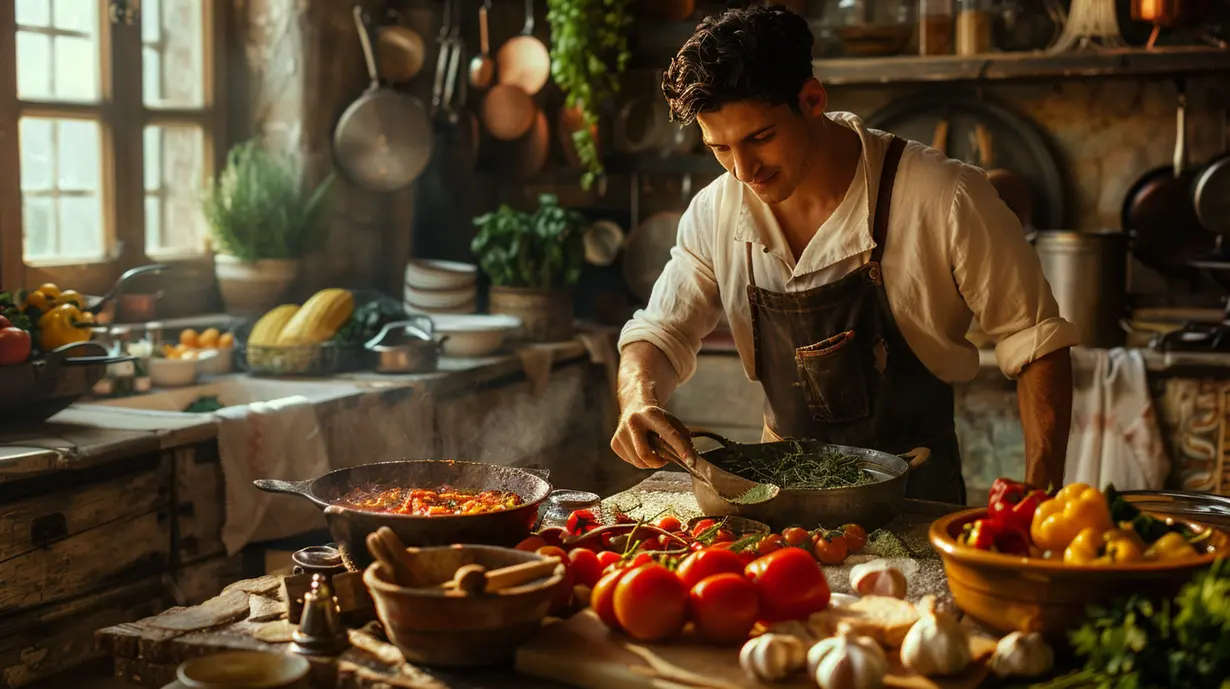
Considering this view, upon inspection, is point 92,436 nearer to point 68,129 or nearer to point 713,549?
point 68,129

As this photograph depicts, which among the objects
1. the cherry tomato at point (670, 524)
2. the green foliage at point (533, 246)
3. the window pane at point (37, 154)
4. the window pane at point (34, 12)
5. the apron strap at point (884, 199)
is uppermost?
the window pane at point (34, 12)

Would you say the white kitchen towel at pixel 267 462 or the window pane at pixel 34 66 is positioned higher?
the window pane at pixel 34 66

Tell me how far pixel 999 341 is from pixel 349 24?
3.61m

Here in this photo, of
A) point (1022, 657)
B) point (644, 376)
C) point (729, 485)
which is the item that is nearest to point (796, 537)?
point (729, 485)

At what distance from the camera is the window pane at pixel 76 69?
4672mm

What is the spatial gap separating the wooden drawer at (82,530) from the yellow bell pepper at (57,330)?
0.42m

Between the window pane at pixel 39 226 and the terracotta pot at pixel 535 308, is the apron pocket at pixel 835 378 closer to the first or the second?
the terracotta pot at pixel 535 308

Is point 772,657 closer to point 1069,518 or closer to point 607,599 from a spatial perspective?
point 607,599

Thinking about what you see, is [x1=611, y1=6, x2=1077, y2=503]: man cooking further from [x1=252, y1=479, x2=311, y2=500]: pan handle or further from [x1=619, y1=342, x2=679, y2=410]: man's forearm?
[x1=252, y1=479, x2=311, y2=500]: pan handle

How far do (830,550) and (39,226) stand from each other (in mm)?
3541

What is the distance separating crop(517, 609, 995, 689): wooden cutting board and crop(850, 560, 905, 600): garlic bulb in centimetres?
20

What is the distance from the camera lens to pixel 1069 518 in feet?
5.99

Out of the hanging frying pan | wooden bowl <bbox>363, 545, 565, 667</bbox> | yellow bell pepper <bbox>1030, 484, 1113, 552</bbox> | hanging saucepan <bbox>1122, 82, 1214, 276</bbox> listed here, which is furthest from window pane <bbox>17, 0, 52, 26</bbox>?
hanging saucepan <bbox>1122, 82, 1214, 276</bbox>

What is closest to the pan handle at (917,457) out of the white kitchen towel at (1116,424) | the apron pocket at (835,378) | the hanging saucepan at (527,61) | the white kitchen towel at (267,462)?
the apron pocket at (835,378)
